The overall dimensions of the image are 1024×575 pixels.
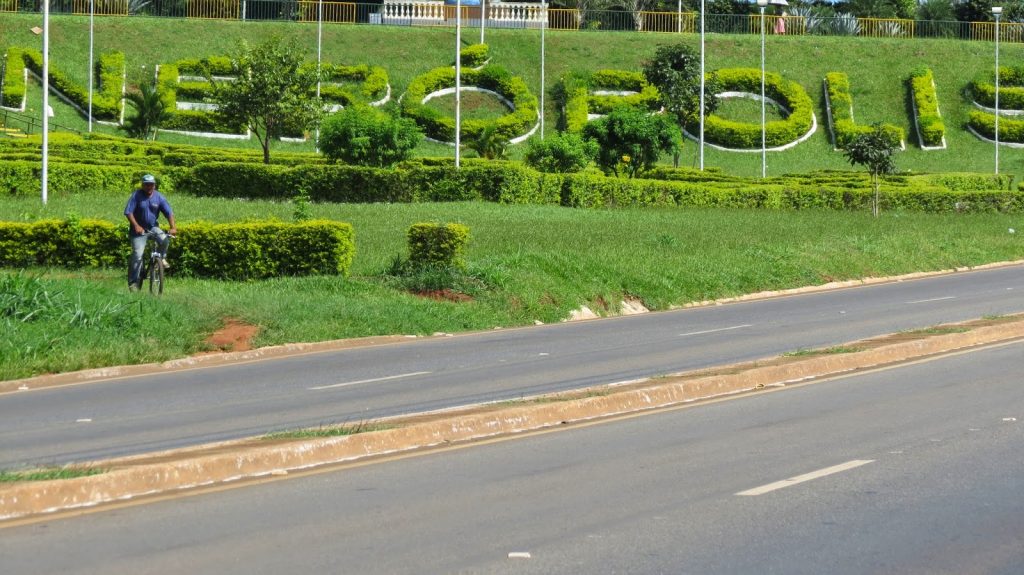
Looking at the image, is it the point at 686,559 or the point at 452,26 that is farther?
the point at 452,26

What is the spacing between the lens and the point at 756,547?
7.61 m

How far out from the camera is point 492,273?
25.1 meters

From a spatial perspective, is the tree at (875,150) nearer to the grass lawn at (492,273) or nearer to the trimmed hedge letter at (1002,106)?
the grass lawn at (492,273)

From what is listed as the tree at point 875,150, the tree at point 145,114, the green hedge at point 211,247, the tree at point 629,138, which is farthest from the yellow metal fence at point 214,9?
the green hedge at point 211,247

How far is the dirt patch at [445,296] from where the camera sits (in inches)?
947

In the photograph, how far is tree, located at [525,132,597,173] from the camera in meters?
51.1

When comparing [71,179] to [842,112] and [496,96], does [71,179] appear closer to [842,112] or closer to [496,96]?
[496,96]

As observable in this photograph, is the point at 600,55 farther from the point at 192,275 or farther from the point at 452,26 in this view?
the point at 192,275

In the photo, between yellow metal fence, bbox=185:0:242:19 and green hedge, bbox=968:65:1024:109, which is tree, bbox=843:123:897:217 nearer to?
green hedge, bbox=968:65:1024:109

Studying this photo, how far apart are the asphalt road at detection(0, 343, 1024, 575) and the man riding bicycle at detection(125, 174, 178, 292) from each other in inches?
468

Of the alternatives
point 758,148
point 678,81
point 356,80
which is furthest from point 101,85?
point 758,148

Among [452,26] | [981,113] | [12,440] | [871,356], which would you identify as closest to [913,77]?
[981,113]

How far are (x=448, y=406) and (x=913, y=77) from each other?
7562cm

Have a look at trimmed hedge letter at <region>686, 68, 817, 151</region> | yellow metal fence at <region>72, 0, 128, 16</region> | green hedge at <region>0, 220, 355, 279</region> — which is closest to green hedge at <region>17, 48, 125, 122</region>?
yellow metal fence at <region>72, 0, 128, 16</region>
